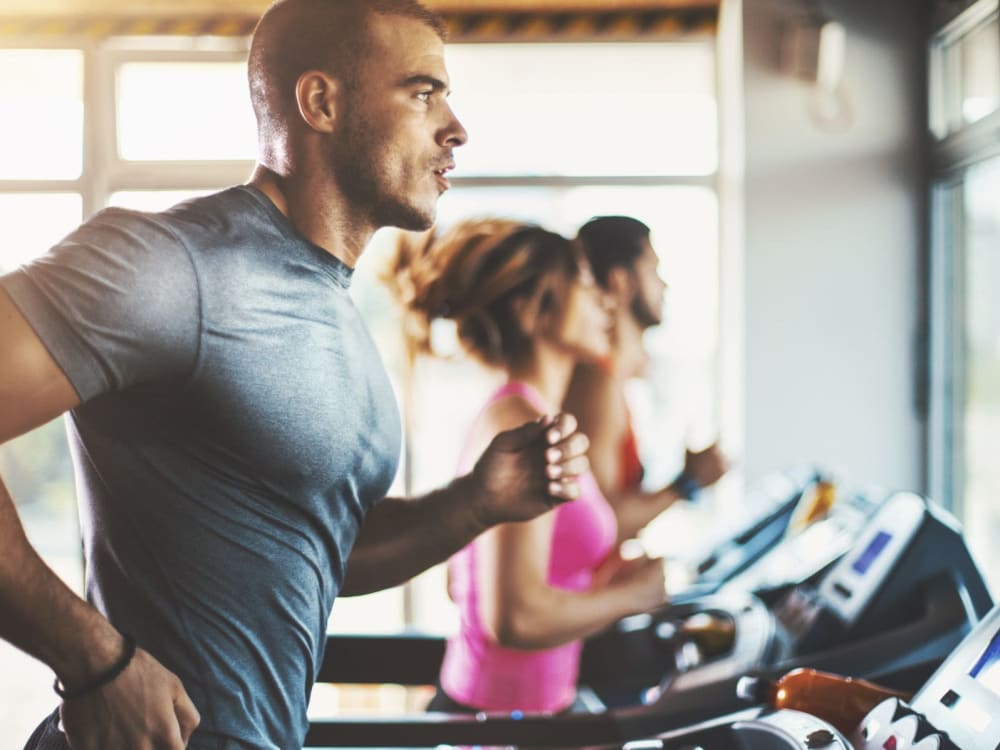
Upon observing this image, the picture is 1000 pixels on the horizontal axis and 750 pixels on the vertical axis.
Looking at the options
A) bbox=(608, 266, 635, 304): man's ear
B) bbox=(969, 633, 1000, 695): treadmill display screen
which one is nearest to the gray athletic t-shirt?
bbox=(969, 633, 1000, 695): treadmill display screen

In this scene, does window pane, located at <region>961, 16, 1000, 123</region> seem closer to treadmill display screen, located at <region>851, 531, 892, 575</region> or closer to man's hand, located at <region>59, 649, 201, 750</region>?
treadmill display screen, located at <region>851, 531, 892, 575</region>

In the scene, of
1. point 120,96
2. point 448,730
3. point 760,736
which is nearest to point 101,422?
point 760,736

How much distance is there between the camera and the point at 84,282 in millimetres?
804

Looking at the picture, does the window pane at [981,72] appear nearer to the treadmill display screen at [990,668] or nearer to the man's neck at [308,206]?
the treadmill display screen at [990,668]

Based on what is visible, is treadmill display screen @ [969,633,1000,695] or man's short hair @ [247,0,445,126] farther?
treadmill display screen @ [969,633,1000,695]

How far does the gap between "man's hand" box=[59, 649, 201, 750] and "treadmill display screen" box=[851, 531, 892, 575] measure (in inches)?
61.1

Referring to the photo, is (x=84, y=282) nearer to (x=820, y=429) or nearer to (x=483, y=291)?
(x=483, y=291)

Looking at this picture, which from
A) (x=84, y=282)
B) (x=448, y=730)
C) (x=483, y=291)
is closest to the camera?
(x=84, y=282)

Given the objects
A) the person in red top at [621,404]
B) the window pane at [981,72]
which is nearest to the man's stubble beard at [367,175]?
the person in red top at [621,404]

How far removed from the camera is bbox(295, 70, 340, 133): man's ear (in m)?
0.99

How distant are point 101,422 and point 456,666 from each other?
1.17 m

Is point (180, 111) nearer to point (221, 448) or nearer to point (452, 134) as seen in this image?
point (452, 134)

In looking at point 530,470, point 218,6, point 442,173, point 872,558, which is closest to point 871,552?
point 872,558

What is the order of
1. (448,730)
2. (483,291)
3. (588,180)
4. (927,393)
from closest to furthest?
(448,730), (483,291), (927,393), (588,180)
